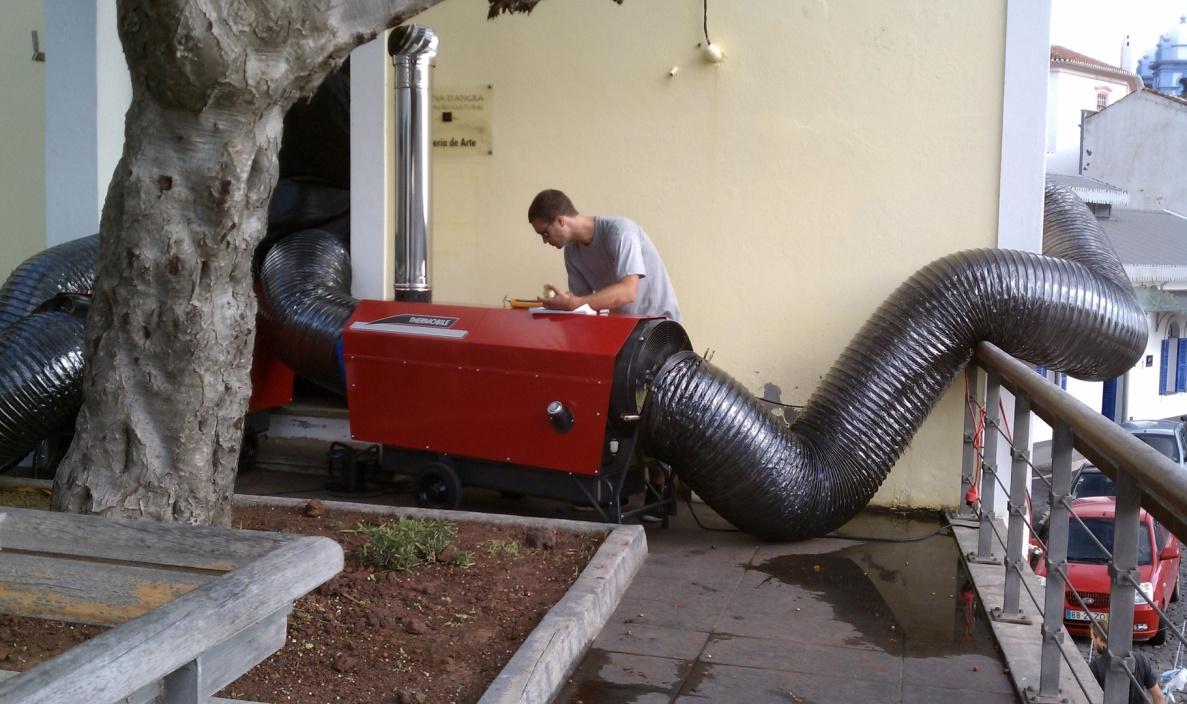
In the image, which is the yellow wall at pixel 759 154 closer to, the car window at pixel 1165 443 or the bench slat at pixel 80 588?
the bench slat at pixel 80 588

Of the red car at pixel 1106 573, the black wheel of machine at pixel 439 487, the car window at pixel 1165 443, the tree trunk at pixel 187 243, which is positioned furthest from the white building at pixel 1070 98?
the tree trunk at pixel 187 243

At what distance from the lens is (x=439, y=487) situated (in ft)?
19.8

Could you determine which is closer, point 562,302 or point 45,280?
point 562,302

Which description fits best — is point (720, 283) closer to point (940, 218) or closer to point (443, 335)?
point (940, 218)

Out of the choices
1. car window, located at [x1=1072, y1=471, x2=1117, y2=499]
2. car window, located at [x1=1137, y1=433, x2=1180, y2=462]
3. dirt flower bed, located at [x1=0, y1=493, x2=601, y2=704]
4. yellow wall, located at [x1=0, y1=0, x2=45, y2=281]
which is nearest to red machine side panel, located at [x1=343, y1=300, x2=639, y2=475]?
dirt flower bed, located at [x1=0, y1=493, x2=601, y2=704]

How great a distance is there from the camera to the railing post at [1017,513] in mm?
4387

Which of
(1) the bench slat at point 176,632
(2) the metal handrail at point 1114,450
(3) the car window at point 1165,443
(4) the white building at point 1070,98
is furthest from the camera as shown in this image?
(4) the white building at point 1070,98

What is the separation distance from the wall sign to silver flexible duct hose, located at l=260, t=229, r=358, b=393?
1.04 metres

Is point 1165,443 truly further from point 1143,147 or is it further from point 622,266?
point 1143,147

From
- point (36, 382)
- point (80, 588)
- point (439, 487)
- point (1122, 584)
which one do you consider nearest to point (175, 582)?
point (80, 588)

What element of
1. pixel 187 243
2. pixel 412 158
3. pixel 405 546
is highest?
pixel 412 158

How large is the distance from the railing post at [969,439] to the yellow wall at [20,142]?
768 centimetres

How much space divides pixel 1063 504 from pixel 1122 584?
0.87 m

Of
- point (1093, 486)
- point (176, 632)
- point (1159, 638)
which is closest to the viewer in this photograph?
point (176, 632)
